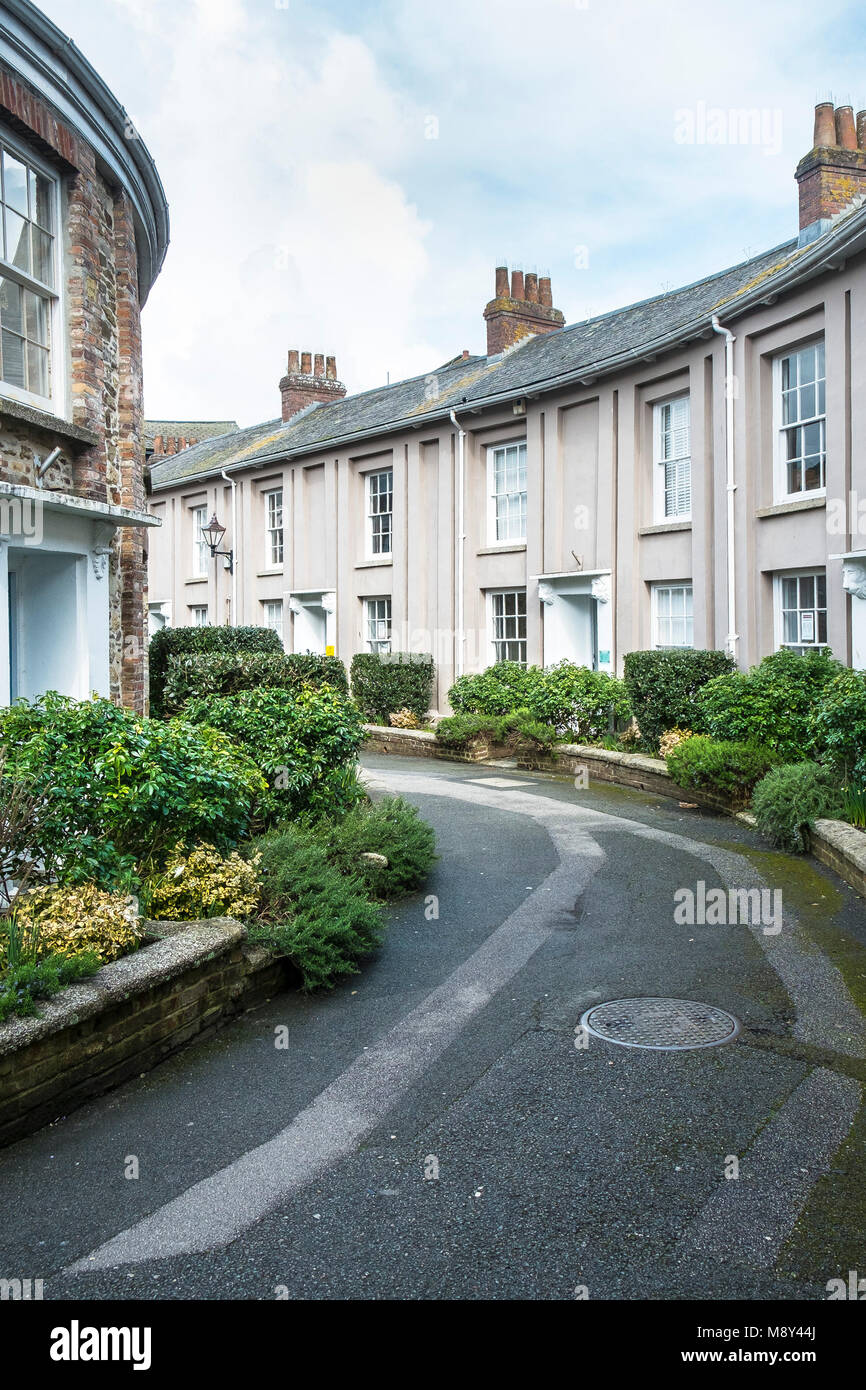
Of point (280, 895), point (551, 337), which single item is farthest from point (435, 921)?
point (551, 337)

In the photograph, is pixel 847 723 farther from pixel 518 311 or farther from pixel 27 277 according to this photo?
pixel 518 311

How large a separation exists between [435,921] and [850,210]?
1336 cm

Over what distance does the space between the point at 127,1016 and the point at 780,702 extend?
922 centimetres

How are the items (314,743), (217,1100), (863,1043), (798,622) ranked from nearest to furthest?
(217,1100), (863,1043), (314,743), (798,622)

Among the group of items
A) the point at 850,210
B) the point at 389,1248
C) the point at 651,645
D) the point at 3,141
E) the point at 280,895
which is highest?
the point at 850,210

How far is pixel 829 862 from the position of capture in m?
9.52

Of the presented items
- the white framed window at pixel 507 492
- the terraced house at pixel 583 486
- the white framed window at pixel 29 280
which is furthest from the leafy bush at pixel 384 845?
the white framed window at pixel 507 492

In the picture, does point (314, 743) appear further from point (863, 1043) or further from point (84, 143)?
point (84, 143)

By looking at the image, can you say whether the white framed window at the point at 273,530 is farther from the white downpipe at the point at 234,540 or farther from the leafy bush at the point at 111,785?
the leafy bush at the point at 111,785

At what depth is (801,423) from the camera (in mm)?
14148

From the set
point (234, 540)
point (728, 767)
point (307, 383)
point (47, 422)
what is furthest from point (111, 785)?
point (307, 383)

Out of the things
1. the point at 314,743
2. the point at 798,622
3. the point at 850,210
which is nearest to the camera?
the point at 314,743

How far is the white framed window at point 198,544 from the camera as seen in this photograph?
29203mm

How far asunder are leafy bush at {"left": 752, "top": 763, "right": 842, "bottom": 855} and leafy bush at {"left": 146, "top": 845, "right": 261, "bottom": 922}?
5773 millimetres
